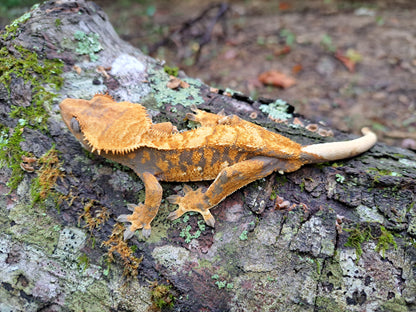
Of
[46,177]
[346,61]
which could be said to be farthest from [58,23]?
[346,61]

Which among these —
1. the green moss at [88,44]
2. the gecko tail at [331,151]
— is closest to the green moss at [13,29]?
the green moss at [88,44]

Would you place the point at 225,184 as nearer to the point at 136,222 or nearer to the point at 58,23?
the point at 136,222

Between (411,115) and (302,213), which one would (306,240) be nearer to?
(302,213)

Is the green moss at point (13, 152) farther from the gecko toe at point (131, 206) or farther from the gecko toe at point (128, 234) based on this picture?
the gecko toe at point (128, 234)

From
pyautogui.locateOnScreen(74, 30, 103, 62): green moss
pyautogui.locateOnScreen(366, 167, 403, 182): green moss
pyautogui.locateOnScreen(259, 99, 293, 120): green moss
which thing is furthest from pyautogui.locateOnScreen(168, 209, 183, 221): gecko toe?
pyautogui.locateOnScreen(74, 30, 103, 62): green moss

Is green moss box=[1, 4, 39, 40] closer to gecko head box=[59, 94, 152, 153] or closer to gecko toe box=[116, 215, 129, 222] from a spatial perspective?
gecko head box=[59, 94, 152, 153]

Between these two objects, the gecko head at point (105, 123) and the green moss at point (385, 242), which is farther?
the gecko head at point (105, 123)
